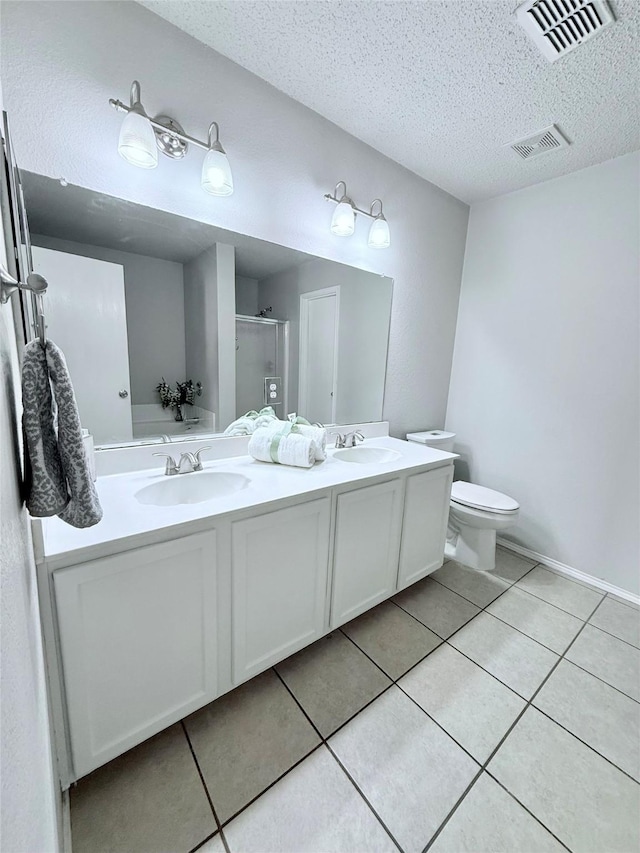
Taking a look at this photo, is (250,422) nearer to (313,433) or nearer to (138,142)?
(313,433)

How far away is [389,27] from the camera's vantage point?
1214 millimetres

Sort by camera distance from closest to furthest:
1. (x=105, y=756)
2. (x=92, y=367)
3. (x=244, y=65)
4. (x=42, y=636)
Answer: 1. (x=42, y=636)
2. (x=105, y=756)
3. (x=92, y=367)
4. (x=244, y=65)

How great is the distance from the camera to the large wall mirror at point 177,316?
119 cm

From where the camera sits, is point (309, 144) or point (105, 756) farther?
point (309, 144)

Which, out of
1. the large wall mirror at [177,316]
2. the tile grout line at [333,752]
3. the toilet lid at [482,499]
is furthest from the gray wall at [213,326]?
the toilet lid at [482,499]

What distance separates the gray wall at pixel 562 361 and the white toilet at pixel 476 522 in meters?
0.39

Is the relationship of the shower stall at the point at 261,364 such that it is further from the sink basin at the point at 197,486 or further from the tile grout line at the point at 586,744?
the tile grout line at the point at 586,744

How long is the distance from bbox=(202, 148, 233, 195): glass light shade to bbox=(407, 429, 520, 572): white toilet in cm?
182

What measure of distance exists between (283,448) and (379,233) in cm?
132

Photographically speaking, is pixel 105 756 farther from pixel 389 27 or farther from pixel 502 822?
pixel 389 27

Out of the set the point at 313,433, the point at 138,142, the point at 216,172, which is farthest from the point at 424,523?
the point at 138,142

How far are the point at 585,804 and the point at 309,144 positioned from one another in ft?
8.85

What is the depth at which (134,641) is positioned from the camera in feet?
3.06

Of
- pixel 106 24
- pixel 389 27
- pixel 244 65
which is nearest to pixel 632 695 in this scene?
pixel 389 27
